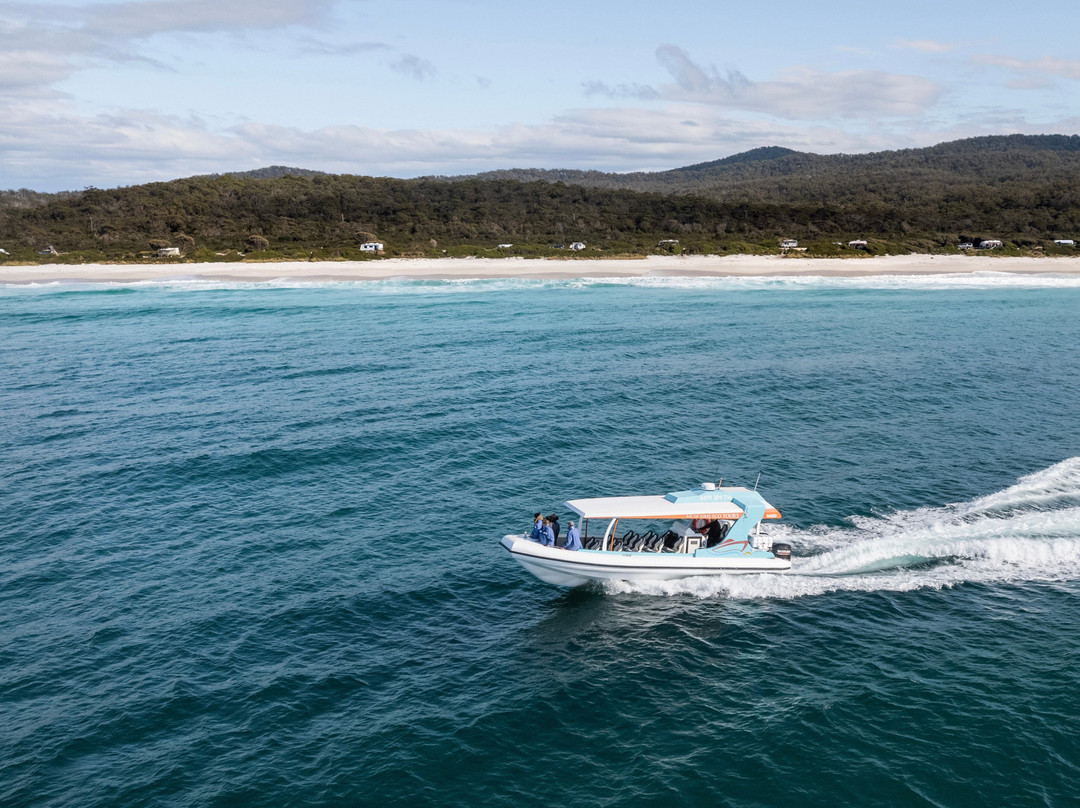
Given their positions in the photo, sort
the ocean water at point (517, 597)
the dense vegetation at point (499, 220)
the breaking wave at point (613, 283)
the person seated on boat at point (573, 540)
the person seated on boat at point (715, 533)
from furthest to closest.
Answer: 1. the dense vegetation at point (499, 220)
2. the breaking wave at point (613, 283)
3. the person seated on boat at point (715, 533)
4. the person seated on boat at point (573, 540)
5. the ocean water at point (517, 597)

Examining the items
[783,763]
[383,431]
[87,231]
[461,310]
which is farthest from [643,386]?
[87,231]

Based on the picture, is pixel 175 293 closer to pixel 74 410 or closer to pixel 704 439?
pixel 74 410

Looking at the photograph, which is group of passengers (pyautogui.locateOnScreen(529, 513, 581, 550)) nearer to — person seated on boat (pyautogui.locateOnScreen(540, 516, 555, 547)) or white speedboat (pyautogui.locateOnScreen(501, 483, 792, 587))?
person seated on boat (pyautogui.locateOnScreen(540, 516, 555, 547))

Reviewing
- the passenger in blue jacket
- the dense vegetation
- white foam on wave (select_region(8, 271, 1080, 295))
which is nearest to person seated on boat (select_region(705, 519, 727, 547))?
the passenger in blue jacket

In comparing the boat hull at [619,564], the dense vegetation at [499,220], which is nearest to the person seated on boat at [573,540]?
the boat hull at [619,564]

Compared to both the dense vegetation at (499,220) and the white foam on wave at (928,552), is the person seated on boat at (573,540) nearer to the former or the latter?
the white foam on wave at (928,552)

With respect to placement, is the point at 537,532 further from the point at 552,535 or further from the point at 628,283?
the point at 628,283

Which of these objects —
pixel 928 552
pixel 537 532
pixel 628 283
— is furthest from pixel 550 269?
pixel 537 532
